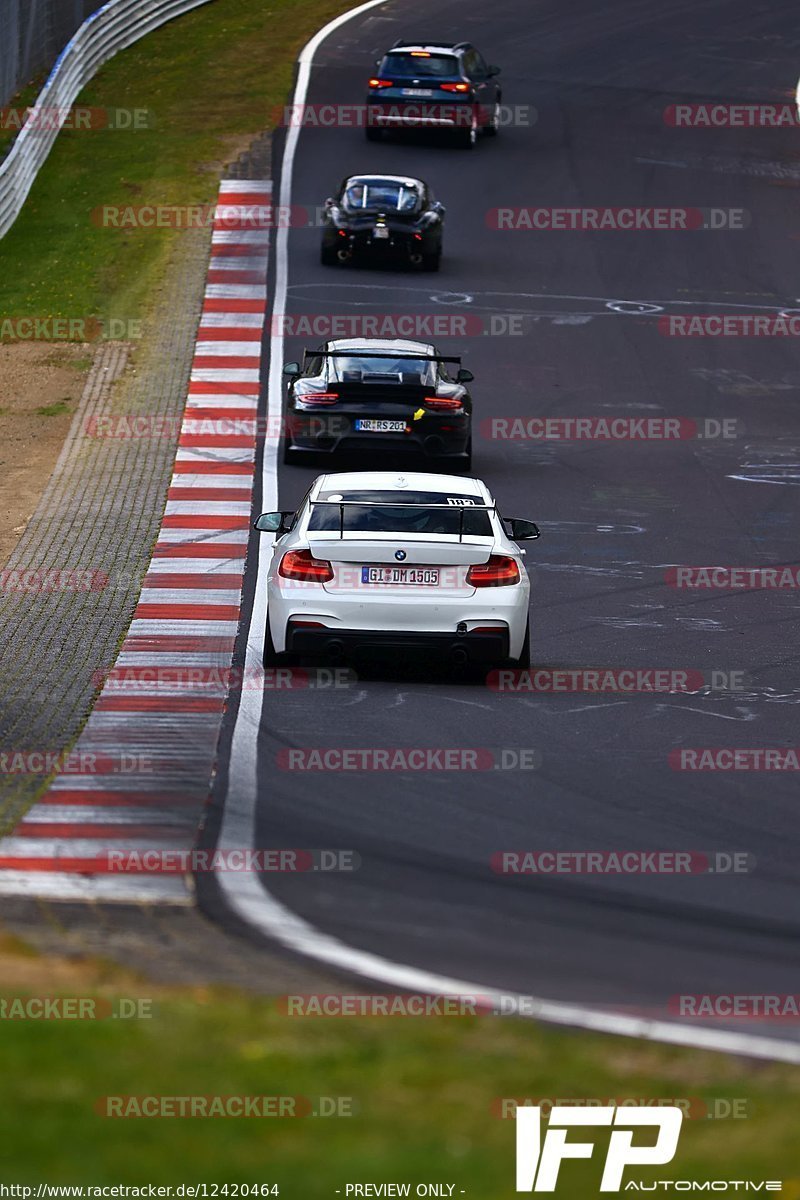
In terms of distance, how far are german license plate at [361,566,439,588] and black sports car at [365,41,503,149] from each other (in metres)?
27.4

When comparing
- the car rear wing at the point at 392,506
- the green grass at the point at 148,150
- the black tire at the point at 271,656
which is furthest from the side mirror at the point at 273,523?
the green grass at the point at 148,150

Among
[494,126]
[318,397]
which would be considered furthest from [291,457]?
[494,126]

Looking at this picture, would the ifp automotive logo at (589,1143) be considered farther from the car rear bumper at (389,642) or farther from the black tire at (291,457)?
the black tire at (291,457)

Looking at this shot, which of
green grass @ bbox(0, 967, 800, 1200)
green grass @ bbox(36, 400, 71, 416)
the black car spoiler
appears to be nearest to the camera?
green grass @ bbox(0, 967, 800, 1200)

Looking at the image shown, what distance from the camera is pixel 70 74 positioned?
138 feet

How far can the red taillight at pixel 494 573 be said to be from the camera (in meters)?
14.2

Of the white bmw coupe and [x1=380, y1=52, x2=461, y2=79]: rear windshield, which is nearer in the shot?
the white bmw coupe

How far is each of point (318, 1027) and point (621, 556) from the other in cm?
1293

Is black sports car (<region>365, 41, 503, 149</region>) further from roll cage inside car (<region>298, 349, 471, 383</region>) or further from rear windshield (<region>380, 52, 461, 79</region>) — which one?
roll cage inside car (<region>298, 349, 471, 383</region>)

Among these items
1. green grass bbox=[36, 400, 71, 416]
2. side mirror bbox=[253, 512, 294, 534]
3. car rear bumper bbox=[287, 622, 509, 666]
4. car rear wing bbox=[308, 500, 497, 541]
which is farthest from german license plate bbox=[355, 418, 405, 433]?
car rear bumper bbox=[287, 622, 509, 666]

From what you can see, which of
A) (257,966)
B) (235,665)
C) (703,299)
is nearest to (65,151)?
(703,299)

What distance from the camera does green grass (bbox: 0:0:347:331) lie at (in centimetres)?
3266

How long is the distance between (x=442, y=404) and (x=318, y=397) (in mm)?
1375

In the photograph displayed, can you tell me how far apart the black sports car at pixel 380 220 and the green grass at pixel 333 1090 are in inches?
1011
